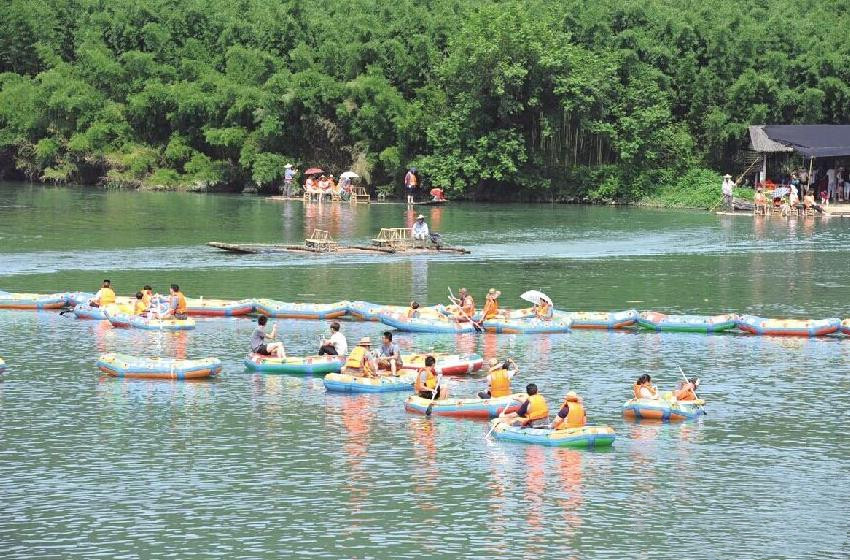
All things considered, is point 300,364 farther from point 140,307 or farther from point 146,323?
point 140,307

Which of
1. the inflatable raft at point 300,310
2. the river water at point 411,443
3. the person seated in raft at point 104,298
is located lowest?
the river water at point 411,443

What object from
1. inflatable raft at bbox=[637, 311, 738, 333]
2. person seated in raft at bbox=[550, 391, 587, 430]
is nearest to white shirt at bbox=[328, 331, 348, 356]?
person seated in raft at bbox=[550, 391, 587, 430]

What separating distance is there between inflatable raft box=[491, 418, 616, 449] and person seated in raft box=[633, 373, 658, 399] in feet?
7.37

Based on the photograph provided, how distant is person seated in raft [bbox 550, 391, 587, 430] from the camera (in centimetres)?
3041

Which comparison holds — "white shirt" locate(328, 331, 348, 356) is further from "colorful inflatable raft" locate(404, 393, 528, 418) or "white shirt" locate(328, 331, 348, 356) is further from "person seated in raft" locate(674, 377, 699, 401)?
"person seated in raft" locate(674, 377, 699, 401)

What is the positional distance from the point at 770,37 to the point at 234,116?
33640 mm

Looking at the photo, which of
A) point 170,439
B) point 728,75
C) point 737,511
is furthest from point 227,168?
point 737,511

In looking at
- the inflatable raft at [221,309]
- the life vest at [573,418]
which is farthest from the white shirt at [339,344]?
the inflatable raft at [221,309]

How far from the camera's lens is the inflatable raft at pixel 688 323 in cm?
4319

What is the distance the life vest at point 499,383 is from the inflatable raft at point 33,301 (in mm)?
18532

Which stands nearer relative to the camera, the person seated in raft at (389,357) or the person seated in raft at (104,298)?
the person seated in raft at (389,357)

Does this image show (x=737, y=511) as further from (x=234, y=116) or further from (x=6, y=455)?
(x=234, y=116)

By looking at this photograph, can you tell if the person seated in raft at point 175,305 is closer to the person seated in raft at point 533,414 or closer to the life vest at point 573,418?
the person seated in raft at point 533,414

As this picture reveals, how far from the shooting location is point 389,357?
3594cm
